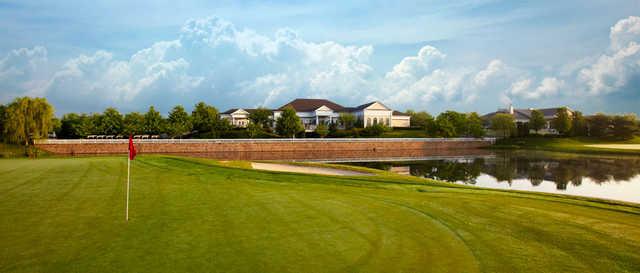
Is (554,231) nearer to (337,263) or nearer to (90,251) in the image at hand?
(337,263)

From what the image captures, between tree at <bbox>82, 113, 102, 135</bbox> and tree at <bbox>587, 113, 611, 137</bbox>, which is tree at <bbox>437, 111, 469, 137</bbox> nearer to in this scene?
tree at <bbox>587, 113, 611, 137</bbox>

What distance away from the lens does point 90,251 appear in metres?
7.01

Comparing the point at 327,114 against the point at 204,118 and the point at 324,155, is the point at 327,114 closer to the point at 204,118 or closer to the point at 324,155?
the point at 204,118

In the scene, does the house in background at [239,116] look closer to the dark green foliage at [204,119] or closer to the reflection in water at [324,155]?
the dark green foliage at [204,119]

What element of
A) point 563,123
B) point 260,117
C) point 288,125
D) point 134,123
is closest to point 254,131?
point 288,125

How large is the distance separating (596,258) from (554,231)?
1847 millimetres

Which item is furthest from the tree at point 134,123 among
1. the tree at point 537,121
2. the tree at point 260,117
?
the tree at point 537,121

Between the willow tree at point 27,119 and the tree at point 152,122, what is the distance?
88.2 ft

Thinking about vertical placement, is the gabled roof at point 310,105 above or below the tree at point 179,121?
above

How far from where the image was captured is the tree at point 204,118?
87.0m

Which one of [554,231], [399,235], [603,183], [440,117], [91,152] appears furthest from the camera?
[440,117]

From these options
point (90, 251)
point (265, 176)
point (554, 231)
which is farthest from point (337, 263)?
point (265, 176)

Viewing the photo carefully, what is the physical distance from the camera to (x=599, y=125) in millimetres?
83438

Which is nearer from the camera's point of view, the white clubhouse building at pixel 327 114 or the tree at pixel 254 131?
the tree at pixel 254 131
